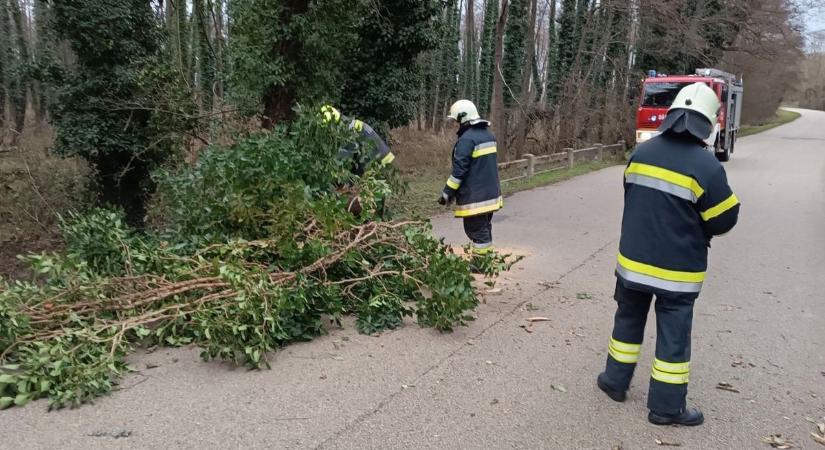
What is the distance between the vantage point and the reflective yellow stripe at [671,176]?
331 centimetres

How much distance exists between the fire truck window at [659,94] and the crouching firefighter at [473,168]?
14416mm

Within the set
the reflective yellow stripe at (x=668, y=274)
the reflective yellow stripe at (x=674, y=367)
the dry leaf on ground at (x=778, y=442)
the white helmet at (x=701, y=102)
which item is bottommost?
the dry leaf on ground at (x=778, y=442)

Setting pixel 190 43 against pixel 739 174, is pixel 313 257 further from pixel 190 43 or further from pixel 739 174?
pixel 190 43

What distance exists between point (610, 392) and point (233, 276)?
2622mm

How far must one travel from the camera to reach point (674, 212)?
11.1 feet

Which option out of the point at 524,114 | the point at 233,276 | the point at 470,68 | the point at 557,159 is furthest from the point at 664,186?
the point at 470,68

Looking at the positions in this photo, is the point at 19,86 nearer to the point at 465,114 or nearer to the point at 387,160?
the point at 387,160

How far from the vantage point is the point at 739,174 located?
694 inches

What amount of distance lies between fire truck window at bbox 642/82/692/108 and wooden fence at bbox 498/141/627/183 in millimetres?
2420

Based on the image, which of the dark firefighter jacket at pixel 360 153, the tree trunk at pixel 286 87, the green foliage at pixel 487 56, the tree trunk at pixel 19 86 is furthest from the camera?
the green foliage at pixel 487 56

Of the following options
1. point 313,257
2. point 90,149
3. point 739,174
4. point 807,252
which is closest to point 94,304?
point 313,257

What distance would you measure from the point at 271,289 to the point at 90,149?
8044 millimetres

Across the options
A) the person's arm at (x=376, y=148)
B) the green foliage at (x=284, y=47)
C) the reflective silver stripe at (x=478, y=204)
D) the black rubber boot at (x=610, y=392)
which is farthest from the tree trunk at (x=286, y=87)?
the black rubber boot at (x=610, y=392)

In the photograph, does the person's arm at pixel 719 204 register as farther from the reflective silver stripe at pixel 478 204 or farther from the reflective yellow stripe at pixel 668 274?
the reflective silver stripe at pixel 478 204
